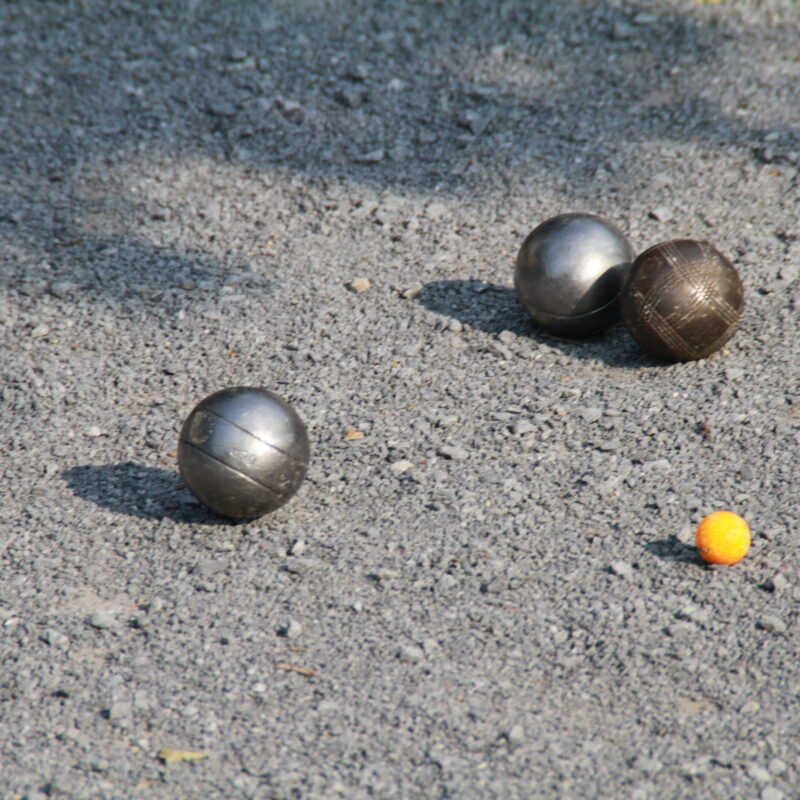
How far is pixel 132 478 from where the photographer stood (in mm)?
5328

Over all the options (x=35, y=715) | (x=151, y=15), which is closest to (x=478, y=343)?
(x=35, y=715)

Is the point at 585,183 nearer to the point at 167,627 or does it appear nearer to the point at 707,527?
the point at 707,527

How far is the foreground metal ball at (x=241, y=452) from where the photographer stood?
466 centimetres

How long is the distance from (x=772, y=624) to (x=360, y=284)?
A: 3.61 meters

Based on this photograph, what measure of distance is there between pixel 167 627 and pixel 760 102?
6.51 meters

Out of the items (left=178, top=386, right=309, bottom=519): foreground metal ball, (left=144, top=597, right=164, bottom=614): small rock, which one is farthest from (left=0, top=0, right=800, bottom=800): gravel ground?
(left=178, top=386, right=309, bottom=519): foreground metal ball

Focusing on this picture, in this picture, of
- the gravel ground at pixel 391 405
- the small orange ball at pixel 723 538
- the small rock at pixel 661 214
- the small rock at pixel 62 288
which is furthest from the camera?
the small rock at pixel 661 214

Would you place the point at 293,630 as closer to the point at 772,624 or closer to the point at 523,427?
the point at 523,427

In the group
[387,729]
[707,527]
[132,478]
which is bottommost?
[132,478]

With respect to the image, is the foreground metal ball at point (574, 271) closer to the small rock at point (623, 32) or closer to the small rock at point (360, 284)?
the small rock at point (360, 284)

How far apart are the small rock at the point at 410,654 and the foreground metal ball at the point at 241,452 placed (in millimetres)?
1051

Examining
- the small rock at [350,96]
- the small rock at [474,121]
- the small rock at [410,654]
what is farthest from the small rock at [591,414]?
the small rock at [350,96]

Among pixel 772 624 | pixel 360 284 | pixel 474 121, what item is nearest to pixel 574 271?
pixel 360 284

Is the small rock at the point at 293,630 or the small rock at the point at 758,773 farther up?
the small rock at the point at 758,773
